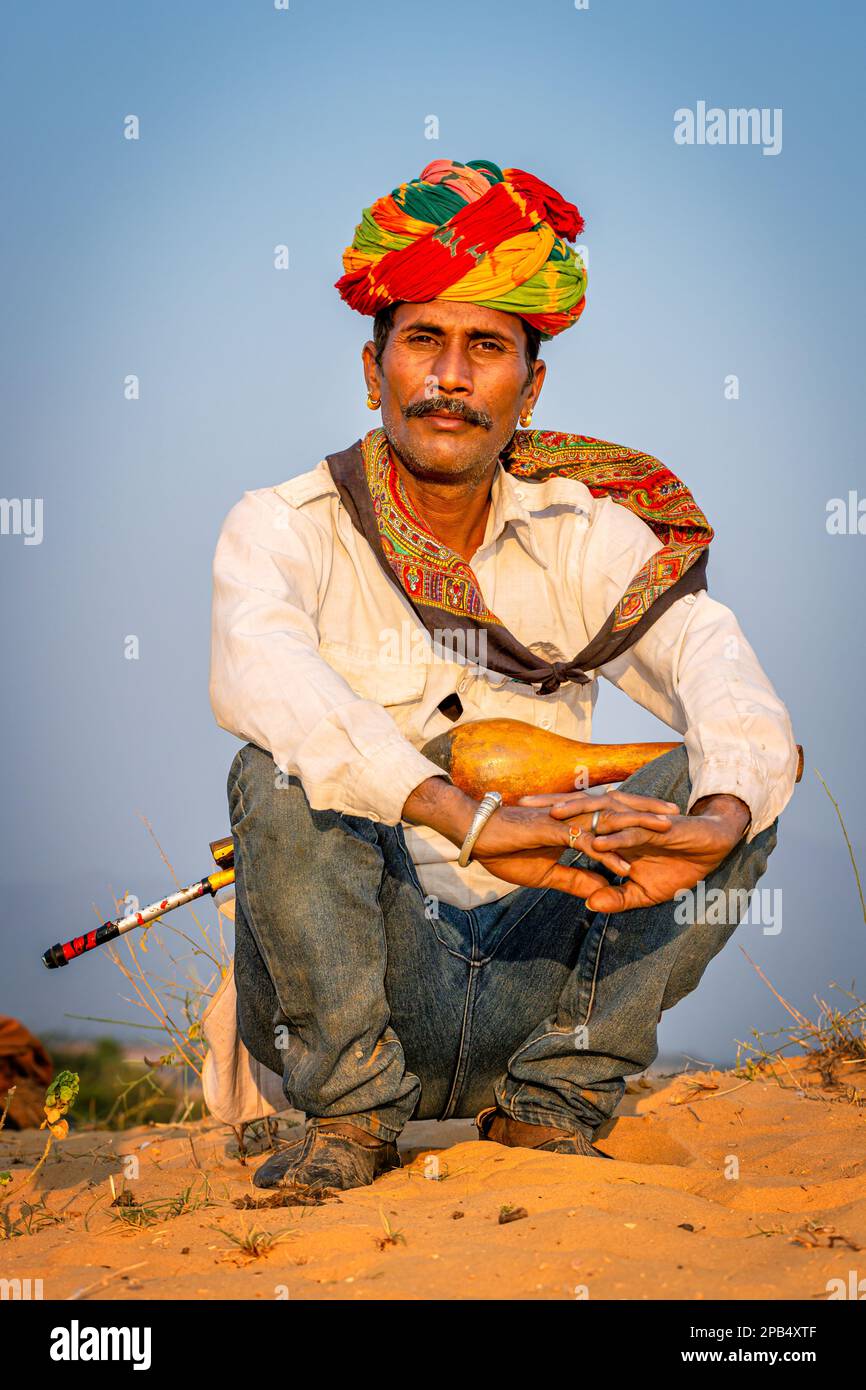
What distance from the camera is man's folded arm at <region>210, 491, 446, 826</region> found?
273 centimetres

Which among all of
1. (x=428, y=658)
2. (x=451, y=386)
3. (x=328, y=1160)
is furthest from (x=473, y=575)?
(x=328, y=1160)

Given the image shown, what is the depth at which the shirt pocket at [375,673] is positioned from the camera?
3488 mm

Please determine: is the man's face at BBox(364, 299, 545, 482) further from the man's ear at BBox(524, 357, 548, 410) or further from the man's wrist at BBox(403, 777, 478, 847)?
the man's wrist at BBox(403, 777, 478, 847)

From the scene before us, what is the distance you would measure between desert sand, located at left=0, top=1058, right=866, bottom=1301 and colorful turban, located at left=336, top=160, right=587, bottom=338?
2101mm

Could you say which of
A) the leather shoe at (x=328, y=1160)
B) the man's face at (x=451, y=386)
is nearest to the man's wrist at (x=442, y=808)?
the leather shoe at (x=328, y=1160)

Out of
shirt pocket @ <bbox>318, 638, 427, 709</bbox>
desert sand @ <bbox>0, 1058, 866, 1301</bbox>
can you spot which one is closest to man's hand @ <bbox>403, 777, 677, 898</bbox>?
desert sand @ <bbox>0, 1058, 866, 1301</bbox>

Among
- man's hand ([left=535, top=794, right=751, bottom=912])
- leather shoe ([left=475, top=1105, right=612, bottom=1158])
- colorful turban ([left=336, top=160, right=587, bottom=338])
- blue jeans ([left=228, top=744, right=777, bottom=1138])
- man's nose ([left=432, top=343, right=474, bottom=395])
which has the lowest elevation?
leather shoe ([left=475, top=1105, right=612, bottom=1158])

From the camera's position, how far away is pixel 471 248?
3621 mm

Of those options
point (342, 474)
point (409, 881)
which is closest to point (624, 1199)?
point (409, 881)

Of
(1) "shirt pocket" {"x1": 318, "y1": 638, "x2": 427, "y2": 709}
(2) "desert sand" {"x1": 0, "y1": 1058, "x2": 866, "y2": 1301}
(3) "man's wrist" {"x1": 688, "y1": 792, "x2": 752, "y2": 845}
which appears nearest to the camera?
(2) "desert sand" {"x1": 0, "y1": 1058, "x2": 866, "y2": 1301}

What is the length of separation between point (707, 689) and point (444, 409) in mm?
973

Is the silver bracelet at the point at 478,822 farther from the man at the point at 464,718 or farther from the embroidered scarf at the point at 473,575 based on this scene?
the embroidered scarf at the point at 473,575

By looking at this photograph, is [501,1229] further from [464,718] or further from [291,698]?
[464,718]

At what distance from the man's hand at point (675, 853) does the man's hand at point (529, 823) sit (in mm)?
29
